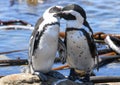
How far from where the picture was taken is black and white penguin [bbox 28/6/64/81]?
604 centimetres

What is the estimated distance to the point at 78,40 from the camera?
6.29 meters

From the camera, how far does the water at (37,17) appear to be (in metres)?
8.61

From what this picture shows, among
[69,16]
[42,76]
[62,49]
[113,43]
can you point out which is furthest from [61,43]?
[113,43]

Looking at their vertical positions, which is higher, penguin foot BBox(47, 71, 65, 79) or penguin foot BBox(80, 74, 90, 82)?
penguin foot BBox(47, 71, 65, 79)

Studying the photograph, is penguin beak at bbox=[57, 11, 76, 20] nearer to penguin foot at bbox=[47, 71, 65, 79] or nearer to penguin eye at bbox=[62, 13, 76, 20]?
penguin eye at bbox=[62, 13, 76, 20]

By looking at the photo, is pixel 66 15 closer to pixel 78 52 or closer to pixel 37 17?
pixel 78 52

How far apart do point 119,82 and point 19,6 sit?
30.0ft

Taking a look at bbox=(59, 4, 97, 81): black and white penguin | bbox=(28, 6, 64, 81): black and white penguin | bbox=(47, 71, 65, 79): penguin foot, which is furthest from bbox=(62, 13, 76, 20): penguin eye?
bbox=(47, 71, 65, 79): penguin foot

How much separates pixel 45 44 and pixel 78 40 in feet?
1.45

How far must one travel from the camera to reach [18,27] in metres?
10.5

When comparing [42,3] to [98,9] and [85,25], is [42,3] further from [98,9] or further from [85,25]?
[85,25]

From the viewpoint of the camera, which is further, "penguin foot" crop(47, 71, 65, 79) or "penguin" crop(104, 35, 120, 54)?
"penguin" crop(104, 35, 120, 54)

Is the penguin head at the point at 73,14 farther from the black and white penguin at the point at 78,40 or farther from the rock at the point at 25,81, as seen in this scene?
the rock at the point at 25,81

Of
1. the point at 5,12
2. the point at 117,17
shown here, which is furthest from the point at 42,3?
the point at 117,17
